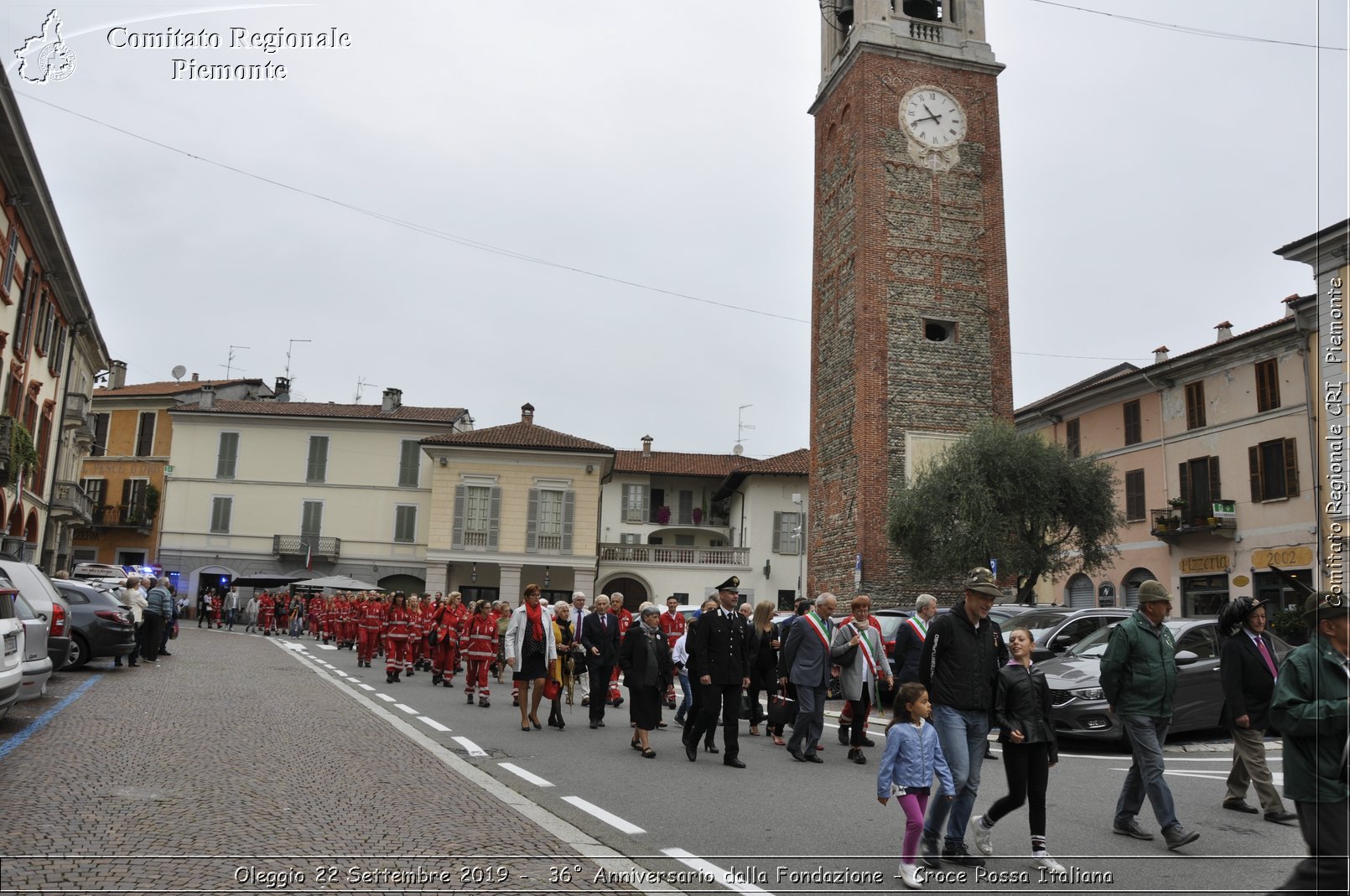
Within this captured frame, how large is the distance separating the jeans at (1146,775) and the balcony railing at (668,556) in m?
40.7

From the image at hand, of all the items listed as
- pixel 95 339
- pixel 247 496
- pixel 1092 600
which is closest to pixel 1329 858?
pixel 1092 600

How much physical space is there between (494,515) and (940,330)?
72.2 feet

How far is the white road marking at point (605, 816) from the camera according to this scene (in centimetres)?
722

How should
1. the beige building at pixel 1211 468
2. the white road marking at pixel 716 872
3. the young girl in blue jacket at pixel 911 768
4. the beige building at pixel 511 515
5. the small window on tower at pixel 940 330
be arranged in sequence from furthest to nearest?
the beige building at pixel 511 515
the small window on tower at pixel 940 330
the beige building at pixel 1211 468
the young girl in blue jacket at pixel 911 768
the white road marking at pixel 716 872

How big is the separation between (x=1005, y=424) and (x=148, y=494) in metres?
40.1

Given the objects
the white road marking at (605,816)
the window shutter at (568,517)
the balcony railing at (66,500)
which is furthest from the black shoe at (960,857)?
the window shutter at (568,517)

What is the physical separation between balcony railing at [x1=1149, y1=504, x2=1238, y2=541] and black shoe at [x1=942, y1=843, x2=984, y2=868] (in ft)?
94.9

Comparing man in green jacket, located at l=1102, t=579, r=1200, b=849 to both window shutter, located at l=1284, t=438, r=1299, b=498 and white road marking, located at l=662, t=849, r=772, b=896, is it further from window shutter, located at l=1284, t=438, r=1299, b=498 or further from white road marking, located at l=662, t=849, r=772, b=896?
window shutter, located at l=1284, t=438, r=1299, b=498

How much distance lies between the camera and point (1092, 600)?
38406 mm

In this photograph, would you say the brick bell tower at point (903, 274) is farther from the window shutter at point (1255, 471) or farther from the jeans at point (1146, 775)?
the jeans at point (1146, 775)

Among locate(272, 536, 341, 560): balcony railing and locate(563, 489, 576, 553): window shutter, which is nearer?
locate(563, 489, 576, 553): window shutter

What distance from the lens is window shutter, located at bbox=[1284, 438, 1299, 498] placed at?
29.8m

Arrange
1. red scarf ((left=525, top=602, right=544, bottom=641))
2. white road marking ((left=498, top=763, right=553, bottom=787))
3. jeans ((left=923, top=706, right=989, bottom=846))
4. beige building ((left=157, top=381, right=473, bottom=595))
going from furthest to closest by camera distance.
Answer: beige building ((left=157, top=381, right=473, bottom=595)) → red scarf ((left=525, top=602, right=544, bottom=641)) → white road marking ((left=498, top=763, right=553, bottom=787)) → jeans ((left=923, top=706, right=989, bottom=846))

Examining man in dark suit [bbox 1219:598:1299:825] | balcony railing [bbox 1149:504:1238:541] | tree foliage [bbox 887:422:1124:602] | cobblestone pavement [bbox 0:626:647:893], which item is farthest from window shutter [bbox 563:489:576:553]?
man in dark suit [bbox 1219:598:1299:825]
